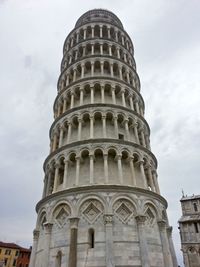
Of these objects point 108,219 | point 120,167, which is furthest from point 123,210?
point 120,167

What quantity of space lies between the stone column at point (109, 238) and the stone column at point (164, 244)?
3.89 meters

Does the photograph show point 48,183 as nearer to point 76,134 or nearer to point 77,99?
point 76,134

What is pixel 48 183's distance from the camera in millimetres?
18312

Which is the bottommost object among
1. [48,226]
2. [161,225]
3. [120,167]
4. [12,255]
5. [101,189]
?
[48,226]

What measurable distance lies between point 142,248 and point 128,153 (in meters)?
6.56

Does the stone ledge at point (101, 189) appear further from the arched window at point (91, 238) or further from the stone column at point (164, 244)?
the arched window at point (91, 238)

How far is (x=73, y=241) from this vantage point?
1354 cm

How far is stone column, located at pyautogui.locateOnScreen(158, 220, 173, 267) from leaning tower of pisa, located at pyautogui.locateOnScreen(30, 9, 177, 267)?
5cm

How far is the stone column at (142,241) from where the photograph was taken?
516 inches

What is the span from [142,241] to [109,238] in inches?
80.6

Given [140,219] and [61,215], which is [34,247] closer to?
[61,215]

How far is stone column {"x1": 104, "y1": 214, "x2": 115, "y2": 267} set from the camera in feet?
41.5

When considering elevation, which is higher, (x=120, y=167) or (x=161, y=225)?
(x=120, y=167)

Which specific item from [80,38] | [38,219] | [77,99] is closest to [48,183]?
[38,219]
